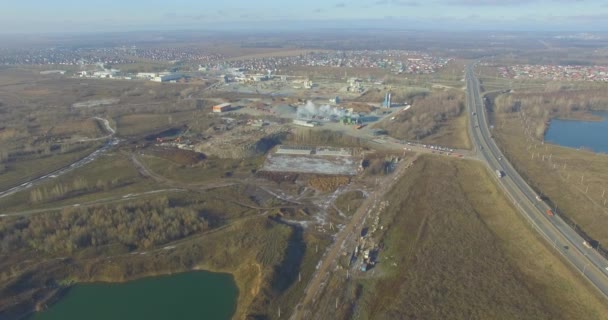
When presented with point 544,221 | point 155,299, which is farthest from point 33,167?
point 544,221

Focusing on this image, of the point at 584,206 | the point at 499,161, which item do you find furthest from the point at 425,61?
the point at 584,206

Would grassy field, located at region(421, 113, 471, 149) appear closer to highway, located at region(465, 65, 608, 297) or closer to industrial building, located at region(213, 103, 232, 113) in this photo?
highway, located at region(465, 65, 608, 297)

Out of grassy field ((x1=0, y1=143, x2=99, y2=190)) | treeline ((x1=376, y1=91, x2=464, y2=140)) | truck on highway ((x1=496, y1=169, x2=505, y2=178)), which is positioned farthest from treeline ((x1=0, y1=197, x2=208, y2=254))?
treeline ((x1=376, y1=91, x2=464, y2=140))

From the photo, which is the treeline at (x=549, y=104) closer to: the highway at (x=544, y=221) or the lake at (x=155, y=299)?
the highway at (x=544, y=221)

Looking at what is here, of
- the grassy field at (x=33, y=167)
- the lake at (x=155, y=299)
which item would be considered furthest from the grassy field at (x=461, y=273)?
the grassy field at (x=33, y=167)

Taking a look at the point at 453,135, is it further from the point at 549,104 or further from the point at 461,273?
the point at 461,273

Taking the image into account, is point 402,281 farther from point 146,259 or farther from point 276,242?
point 146,259
